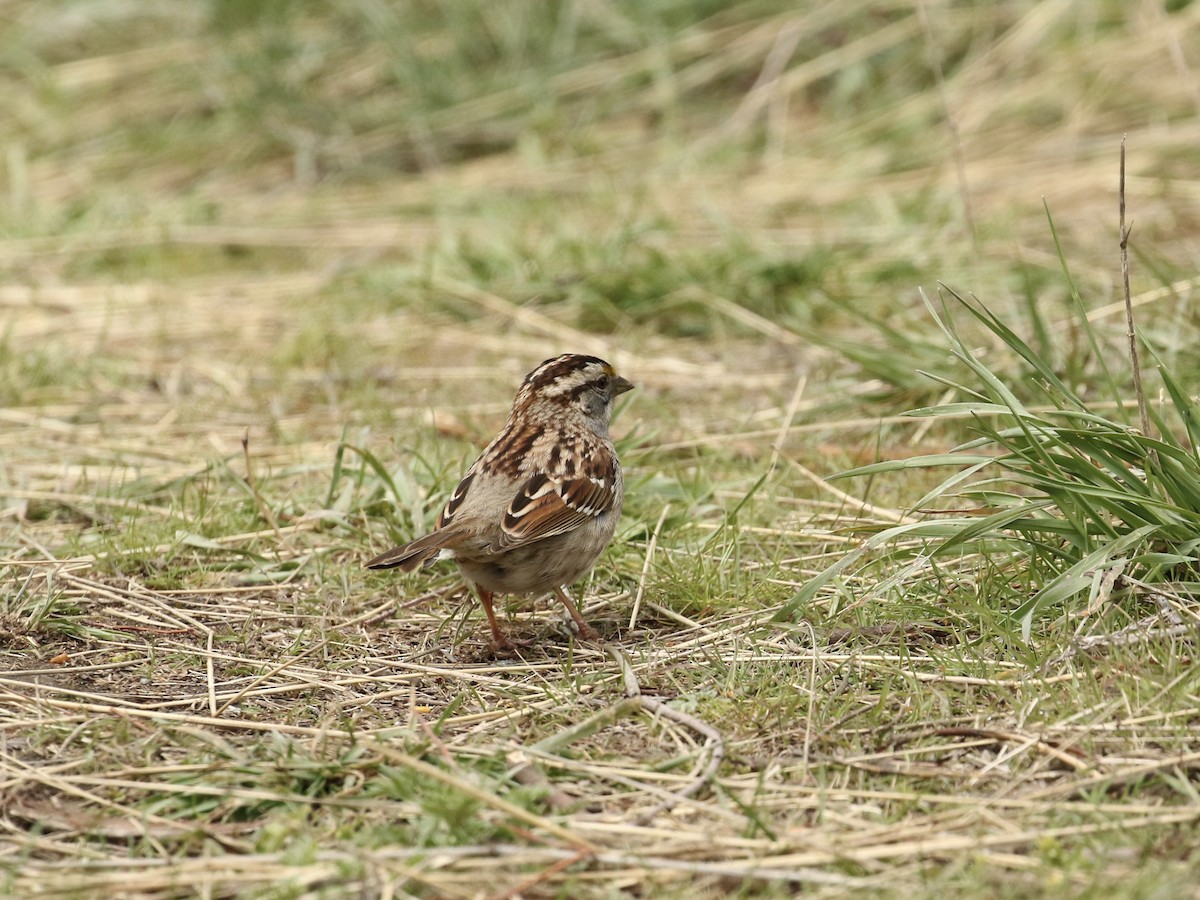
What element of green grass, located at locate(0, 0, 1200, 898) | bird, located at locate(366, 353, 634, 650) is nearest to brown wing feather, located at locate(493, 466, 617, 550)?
bird, located at locate(366, 353, 634, 650)

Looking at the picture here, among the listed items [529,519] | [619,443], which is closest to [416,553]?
[529,519]

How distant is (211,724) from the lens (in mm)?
3896

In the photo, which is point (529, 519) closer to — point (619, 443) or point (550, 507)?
point (550, 507)

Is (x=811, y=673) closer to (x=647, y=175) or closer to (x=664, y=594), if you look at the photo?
(x=664, y=594)

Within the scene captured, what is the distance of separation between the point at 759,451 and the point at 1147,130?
4667 millimetres

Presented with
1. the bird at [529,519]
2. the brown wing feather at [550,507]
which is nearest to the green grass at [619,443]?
the bird at [529,519]

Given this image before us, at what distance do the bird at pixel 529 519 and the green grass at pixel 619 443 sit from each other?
0.22 metres

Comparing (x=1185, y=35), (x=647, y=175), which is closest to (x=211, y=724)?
(x=647, y=175)

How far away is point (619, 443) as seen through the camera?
5.83 m

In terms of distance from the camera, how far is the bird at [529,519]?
14.8 feet

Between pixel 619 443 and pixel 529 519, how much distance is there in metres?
1.32

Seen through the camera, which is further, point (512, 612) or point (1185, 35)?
point (1185, 35)

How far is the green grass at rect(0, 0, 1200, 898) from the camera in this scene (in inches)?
133

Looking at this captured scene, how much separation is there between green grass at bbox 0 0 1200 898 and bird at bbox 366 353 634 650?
22 centimetres
